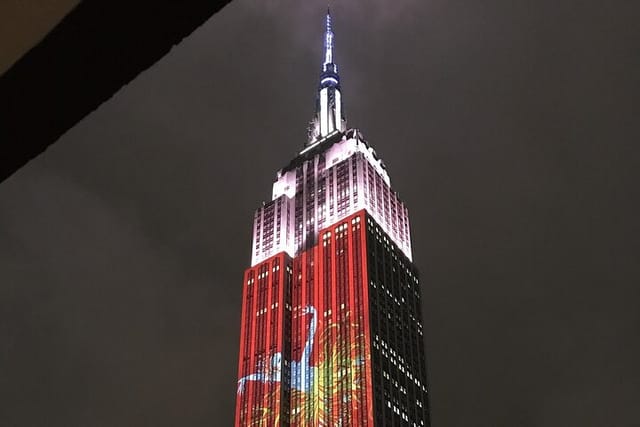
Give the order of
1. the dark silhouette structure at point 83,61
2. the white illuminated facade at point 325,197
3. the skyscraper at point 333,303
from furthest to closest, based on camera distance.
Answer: the white illuminated facade at point 325,197 → the skyscraper at point 333,303 → the dark silhouette structure at point 83,61

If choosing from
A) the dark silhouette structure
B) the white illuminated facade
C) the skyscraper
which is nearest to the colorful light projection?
the skyscraper

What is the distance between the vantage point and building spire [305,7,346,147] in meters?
78.2

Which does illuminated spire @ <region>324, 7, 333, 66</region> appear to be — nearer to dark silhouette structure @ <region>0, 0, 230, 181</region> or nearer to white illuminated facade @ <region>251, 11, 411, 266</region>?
white illuminated facade @ <region>251, 11, 411, 266</region>

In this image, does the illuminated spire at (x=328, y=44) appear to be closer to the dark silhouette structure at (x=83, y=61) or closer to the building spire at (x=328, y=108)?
the building spire at (x=328, y=108)

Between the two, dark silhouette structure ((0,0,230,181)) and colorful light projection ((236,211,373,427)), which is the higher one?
colorful light projection ((236,211,373,427))

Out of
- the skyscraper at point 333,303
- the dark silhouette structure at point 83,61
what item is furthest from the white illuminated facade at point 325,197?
the dark silhouette structure at point 83,61

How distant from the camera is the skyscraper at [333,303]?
55.8 m

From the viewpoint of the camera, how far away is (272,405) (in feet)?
188

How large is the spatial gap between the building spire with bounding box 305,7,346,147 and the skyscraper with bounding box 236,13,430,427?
12.7 feet

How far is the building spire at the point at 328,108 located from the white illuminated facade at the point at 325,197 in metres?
1.38

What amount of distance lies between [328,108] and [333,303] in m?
28.1

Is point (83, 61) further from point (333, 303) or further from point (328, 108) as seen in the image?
point (328, 108)

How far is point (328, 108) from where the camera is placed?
264 feet

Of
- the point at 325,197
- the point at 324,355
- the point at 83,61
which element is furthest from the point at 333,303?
the point at 83,61
